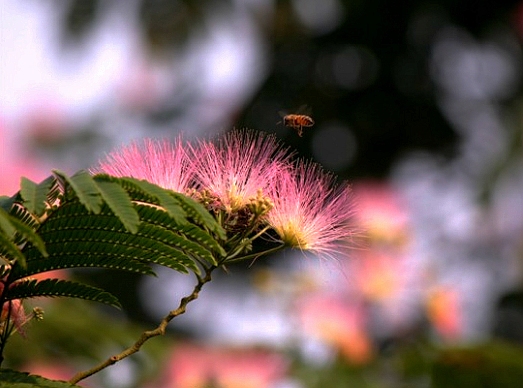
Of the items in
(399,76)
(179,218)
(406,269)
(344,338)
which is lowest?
(179,218)

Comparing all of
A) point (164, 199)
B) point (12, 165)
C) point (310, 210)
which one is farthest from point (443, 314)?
point (164, 199)

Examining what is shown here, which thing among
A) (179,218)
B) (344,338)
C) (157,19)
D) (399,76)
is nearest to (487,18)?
(399,76)

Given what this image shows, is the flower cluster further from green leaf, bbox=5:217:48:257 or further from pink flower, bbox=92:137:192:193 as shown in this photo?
green leaf, bbox=5:217:48:257

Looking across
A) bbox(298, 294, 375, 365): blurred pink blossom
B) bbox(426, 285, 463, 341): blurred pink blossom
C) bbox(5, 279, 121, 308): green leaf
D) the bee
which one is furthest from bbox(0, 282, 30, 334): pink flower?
bbox(426, 285, 463, 341): blurred pink blossom

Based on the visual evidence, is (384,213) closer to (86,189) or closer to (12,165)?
(12,165)

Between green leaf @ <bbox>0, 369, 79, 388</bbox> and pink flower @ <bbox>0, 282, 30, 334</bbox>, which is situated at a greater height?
pink flower @ <bbox>0, 282, 30, 334</bbox>

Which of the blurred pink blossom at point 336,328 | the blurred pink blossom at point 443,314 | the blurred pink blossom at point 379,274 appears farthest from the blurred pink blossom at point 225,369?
the blurred pink blossom at point 443,314

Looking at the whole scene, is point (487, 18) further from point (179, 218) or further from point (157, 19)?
point (179, 218)
